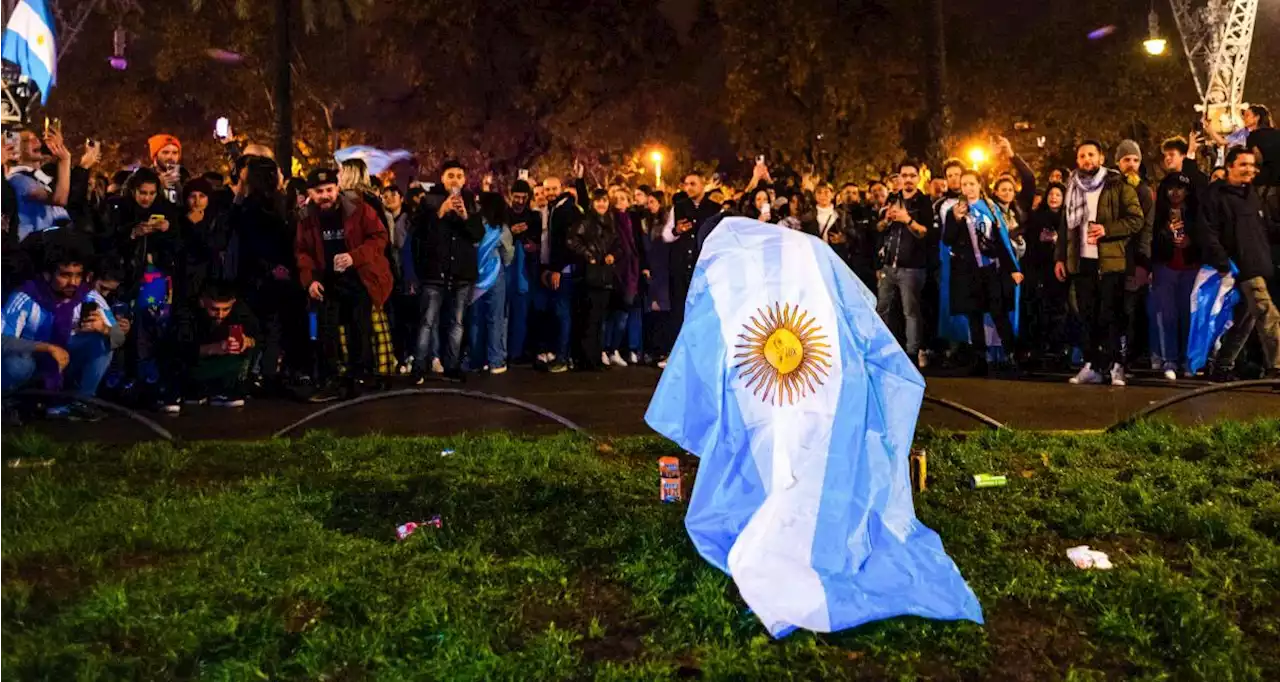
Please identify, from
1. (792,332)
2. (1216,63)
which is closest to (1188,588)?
(792,332)

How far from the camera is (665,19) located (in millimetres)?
32969

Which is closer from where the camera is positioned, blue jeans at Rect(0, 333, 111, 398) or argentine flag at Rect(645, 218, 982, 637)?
argentine flag at Rect(645, 218, 982, 637)

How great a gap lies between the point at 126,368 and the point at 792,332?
24.0 feet

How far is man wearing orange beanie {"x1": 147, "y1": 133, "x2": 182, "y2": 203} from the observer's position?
10539 mm

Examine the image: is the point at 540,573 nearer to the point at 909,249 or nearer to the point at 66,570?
the point at 66,570

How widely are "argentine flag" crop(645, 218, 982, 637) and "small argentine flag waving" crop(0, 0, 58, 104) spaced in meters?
8.71

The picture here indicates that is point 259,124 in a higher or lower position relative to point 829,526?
higher

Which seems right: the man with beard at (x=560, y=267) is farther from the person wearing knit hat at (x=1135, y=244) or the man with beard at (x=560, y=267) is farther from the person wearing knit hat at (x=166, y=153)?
the person wearing knit hat at (x=1135, y=244)

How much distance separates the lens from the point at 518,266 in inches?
492

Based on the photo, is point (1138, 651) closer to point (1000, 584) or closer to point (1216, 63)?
point (1000, 584)

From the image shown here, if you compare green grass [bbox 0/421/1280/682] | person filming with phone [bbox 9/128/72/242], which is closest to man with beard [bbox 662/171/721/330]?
green grass [bbox 0/421/1280/682]

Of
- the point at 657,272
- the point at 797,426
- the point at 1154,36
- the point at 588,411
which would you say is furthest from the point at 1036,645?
the point at 1154,36

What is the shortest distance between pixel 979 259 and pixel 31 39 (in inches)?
384

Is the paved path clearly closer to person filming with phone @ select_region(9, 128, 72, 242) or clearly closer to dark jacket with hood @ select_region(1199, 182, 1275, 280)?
dark jacket with hood @ select_region(1199, 182, 1275, 280)
